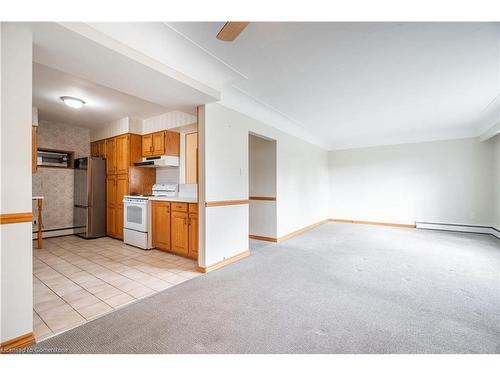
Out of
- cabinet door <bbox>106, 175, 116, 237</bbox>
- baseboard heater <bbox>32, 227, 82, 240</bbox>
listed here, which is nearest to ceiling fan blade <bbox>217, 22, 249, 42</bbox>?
cabinet door <bbox>106, 175, 116, 237</bbox>

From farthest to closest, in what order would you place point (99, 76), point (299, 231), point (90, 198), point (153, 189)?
point (299, 231) < point (90, 198) < point (153, 189) < point (99, 76)

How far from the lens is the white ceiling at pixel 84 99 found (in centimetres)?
306

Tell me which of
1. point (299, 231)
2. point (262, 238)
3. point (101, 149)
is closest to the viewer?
point (262, 238)

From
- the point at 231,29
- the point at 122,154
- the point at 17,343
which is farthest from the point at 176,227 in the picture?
the point at 231,29

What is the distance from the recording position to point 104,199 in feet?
16.8

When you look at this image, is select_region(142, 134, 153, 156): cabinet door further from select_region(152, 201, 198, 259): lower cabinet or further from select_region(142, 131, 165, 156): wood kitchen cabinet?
select_region(152, 201, 198, 259): lower cabinet

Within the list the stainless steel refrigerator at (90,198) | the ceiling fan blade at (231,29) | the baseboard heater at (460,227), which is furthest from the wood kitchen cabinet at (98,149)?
the baseboard heater at (460,227)

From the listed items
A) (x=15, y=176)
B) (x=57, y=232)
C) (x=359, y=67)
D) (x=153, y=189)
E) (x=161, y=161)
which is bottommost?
(x=57, y=232)

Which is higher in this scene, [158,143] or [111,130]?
[111,130]

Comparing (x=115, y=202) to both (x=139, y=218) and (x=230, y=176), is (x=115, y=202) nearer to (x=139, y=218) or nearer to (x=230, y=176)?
(x=139, y=218)

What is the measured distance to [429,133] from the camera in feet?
19.7

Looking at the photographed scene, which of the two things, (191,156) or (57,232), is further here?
(57,232)

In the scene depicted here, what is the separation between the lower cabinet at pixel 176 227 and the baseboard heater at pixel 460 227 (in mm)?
6192

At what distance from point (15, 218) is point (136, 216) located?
2.74 metres
